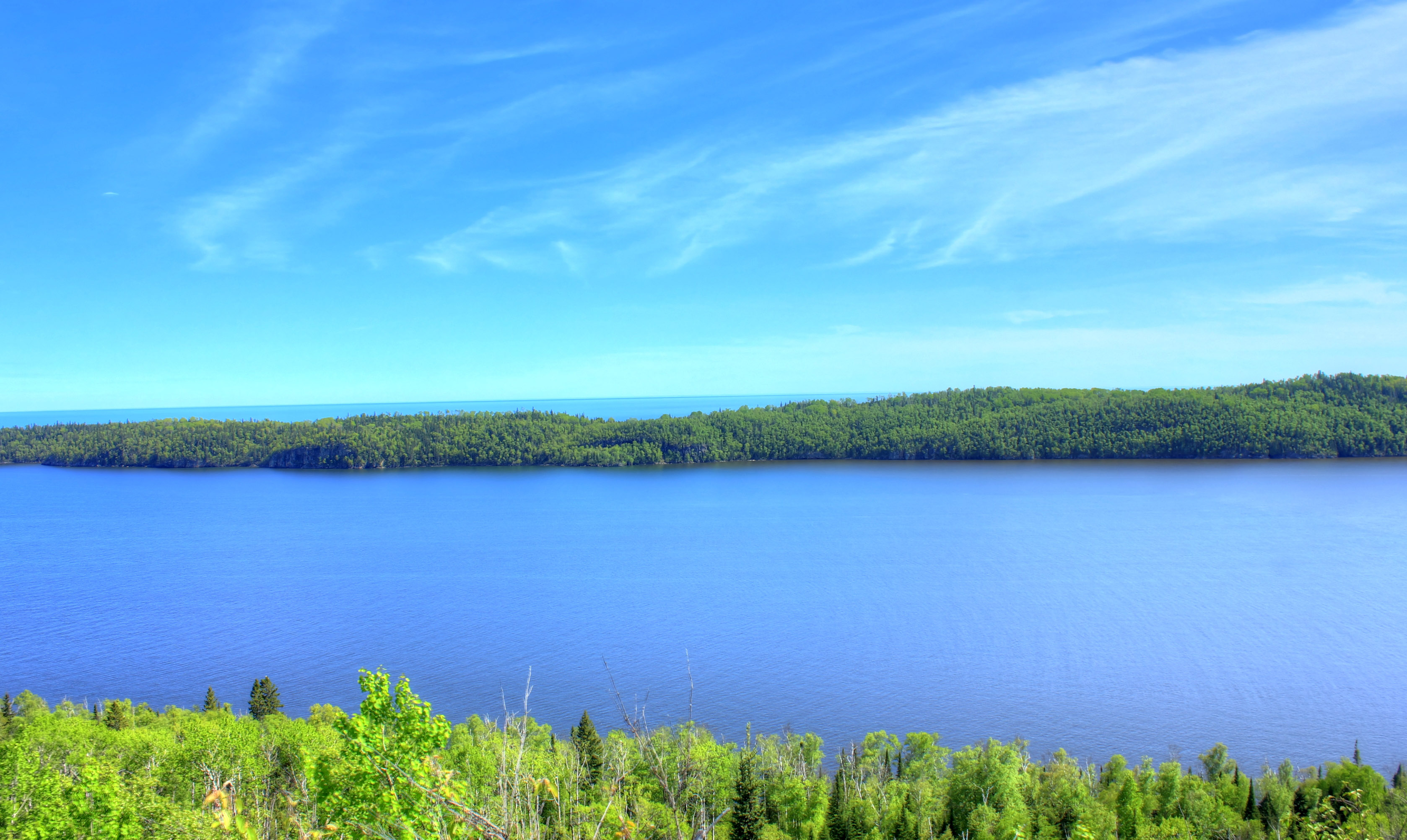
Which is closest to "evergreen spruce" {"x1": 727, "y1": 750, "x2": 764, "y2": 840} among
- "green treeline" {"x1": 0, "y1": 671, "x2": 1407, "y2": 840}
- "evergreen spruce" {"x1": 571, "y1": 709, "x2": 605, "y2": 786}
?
"green treeline" {"x1": 0, "y1": 671, "x2": 1407, "y2": 840}

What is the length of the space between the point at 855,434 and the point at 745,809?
97.4m

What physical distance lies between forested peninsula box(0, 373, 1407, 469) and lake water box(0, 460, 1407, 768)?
92.1ft

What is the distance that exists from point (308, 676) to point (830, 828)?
19087 mm

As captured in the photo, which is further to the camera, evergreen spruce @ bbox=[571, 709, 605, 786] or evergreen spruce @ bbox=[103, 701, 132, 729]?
evergreen spruce @ bbox=[103, 701, 132, 729]

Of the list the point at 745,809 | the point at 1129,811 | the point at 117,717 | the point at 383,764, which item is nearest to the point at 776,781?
the point at 745,809

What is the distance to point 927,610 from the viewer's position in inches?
1366

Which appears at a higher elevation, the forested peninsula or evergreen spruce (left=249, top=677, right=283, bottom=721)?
the forested peninsula

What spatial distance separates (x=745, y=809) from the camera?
1580 cm

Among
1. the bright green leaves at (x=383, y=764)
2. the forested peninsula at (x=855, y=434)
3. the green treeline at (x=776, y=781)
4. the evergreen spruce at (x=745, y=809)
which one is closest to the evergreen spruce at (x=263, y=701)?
the green treeline at (x=776, y=781)

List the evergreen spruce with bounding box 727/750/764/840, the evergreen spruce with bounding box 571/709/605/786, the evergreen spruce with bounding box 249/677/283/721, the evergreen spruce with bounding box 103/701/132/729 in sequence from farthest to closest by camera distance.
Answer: the evergreen spruce with bounding box 249/677/283/721 → the evergreen spruce with bounding box 103/701/132/729 → the evergreen spruce with bounding box 571/709/605/786 → the evergreen spruce with bounding box 727/750/764/840

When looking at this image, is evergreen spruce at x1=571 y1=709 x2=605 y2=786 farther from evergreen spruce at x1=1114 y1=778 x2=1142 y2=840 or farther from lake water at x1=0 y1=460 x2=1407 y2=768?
evergreen spruce at x1=1114 y1=778 x2=1142 y2=840

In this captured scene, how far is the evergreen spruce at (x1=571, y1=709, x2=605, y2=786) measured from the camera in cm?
1825

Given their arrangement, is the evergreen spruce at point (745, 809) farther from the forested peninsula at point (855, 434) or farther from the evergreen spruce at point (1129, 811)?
the forested peninsula at point (855, 434)

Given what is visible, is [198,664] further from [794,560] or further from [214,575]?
[794,560]
